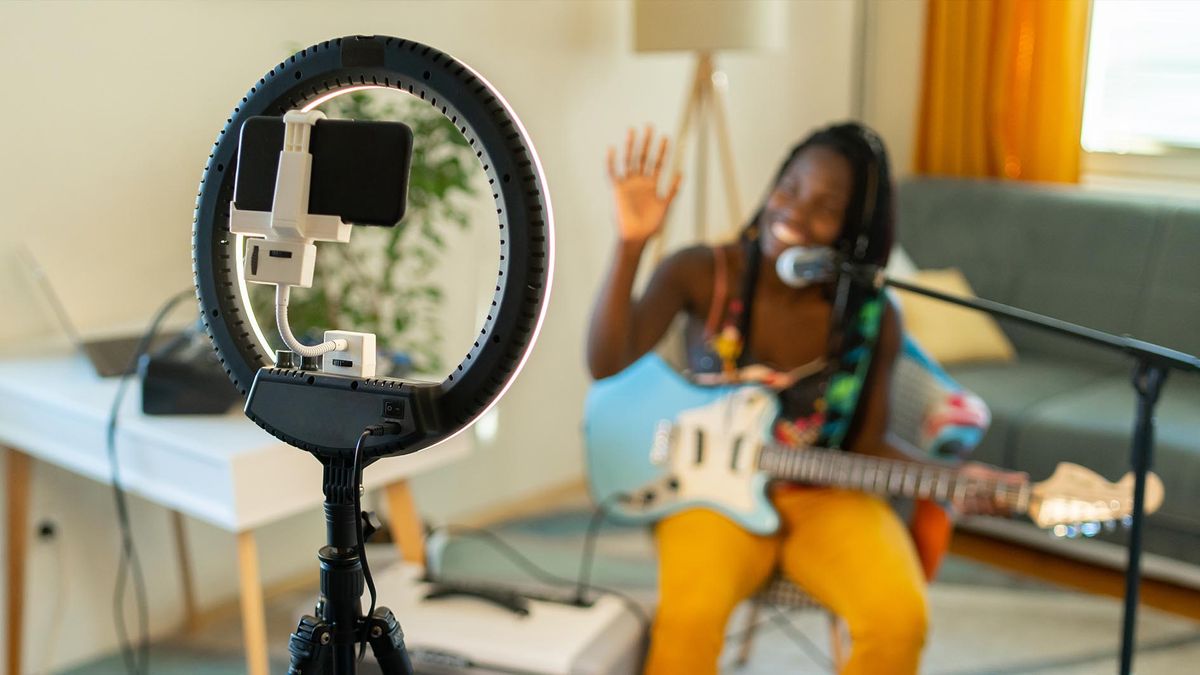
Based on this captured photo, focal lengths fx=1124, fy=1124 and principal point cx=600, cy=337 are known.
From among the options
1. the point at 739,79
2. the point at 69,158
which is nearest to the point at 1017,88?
the point at 739,79

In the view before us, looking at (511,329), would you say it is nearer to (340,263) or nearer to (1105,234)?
(340,263)

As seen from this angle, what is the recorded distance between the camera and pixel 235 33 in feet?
6.36

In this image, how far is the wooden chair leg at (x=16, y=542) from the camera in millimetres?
1771

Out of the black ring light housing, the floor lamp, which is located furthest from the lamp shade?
the black ring light housing

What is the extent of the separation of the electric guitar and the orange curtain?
1496 mm

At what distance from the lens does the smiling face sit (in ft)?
5.72

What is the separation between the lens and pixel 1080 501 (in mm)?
1472

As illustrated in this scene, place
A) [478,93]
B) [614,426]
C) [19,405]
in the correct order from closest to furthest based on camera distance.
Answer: [478,93], [19,405], [614,426]

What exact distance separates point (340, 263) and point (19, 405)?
0.60 m

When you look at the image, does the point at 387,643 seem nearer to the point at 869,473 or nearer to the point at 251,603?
the point at 251,603

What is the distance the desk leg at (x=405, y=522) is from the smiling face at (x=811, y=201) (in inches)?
27.9

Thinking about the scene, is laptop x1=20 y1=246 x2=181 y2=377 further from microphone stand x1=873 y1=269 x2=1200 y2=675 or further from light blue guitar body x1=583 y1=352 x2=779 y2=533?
microphone stand x1=873 y1=269 x2=1200 y2=675

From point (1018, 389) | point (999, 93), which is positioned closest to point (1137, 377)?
point (1018, 389)

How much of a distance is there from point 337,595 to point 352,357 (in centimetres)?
14
